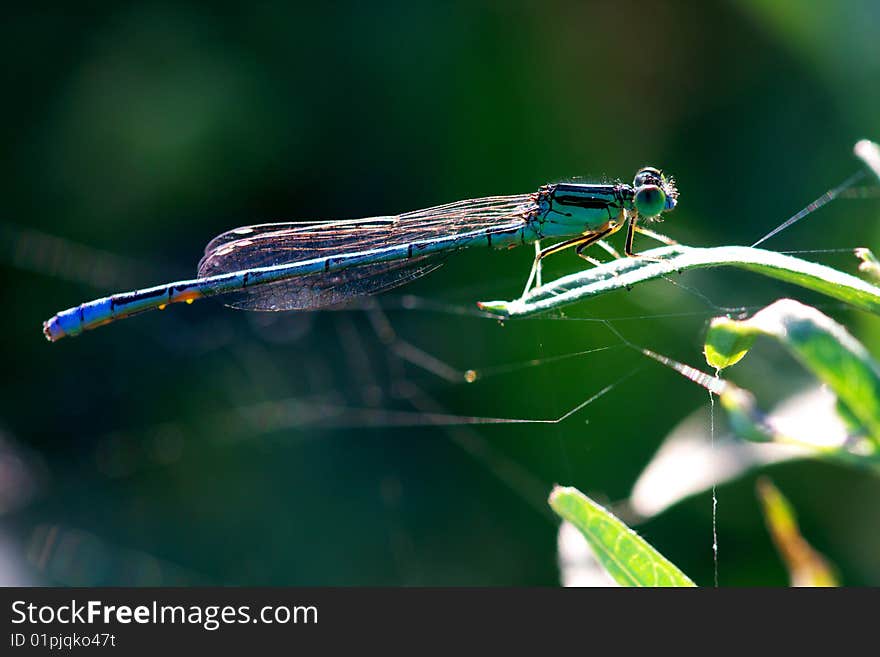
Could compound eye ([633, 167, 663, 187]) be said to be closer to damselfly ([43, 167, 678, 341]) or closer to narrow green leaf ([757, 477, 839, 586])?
damselfly ([43, 167, 678, 341])

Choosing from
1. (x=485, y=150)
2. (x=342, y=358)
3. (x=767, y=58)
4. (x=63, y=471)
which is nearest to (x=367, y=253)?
(x=485, y=150)

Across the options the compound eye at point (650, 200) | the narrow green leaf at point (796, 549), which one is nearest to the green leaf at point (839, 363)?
the narrow green leaf at point (796, 549)

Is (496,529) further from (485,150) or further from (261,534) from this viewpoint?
(485,150)

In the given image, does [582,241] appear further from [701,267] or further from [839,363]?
[839,363]

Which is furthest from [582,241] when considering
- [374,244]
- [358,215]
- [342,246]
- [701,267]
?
[358,215]

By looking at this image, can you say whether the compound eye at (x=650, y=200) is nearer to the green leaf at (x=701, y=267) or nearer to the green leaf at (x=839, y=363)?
the green leaf at (x=701, y=267)

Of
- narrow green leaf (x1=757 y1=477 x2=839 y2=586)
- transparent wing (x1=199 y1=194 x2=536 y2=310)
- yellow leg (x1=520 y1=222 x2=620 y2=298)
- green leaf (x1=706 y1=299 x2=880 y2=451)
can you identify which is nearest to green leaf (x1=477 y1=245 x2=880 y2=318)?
green leaf (x1=706 y1=299 x2=880 y2=451)
